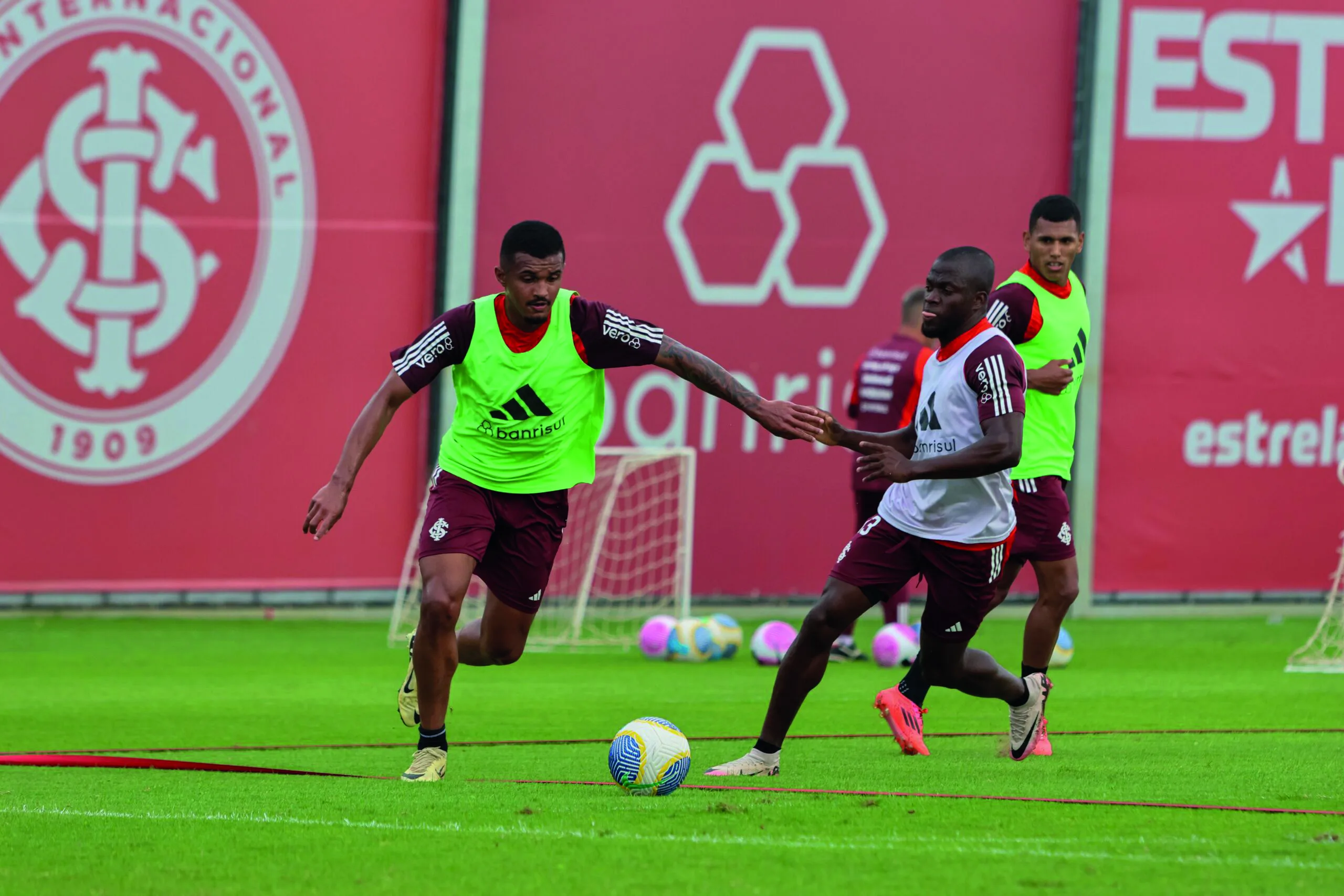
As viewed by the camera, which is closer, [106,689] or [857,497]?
[106,689]

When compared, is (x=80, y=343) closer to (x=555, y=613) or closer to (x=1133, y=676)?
(x=555, y=613)

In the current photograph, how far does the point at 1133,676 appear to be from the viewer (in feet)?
39.8

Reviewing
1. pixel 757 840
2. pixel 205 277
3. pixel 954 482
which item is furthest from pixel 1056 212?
pixel 205 277

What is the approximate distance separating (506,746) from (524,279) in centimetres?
237

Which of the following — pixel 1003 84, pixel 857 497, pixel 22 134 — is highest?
pixel 1003 84

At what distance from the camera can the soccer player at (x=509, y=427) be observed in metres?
7.18

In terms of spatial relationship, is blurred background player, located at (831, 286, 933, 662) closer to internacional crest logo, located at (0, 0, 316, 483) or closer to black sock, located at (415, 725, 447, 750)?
internacional crest logo, located at (0, 0, 316, 483)

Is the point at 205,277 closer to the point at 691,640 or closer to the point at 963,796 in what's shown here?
the point at 691,640

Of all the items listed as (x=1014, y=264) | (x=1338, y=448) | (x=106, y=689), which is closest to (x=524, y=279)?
(x=106, y=689)

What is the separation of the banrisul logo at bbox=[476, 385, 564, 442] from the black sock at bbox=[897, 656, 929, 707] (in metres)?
1.83

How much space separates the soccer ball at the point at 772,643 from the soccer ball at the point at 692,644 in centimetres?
33

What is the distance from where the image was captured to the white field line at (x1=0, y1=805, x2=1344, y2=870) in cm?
530

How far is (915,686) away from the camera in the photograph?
793 centimetres

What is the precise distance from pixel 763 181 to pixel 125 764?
9187 millimetres
